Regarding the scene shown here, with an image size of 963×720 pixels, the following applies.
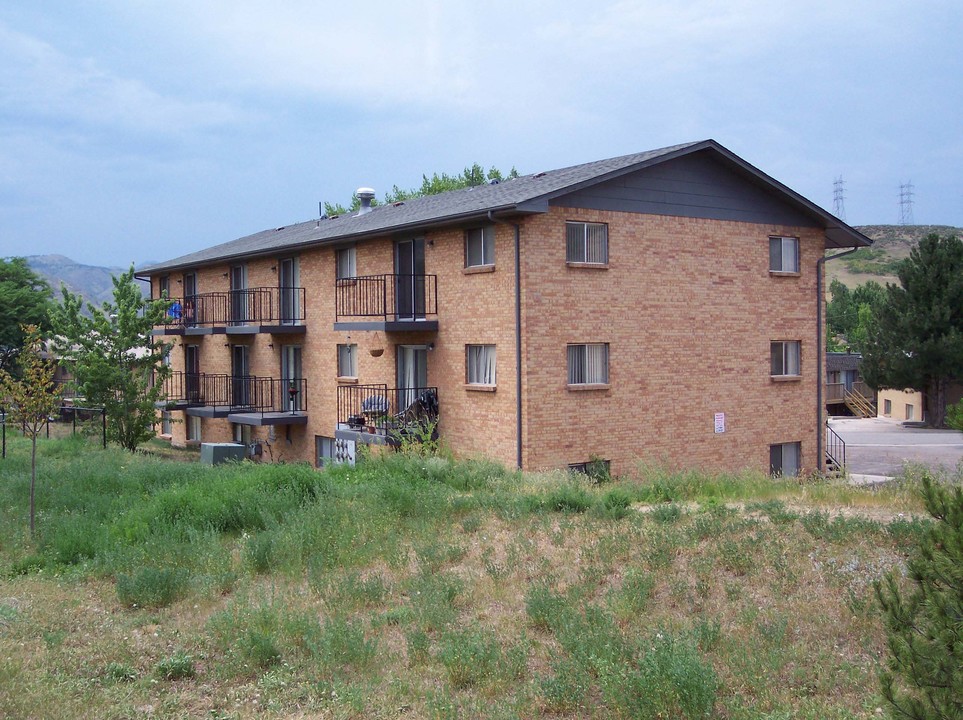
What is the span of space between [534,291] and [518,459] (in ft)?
11.4

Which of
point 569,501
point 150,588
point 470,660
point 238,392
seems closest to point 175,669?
point 150,588

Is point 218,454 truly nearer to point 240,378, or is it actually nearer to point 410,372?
point 410,372

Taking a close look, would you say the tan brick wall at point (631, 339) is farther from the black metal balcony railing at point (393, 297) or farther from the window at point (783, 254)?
the black metal balcony railing at point (393, 297)

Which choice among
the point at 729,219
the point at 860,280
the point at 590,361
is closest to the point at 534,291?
the point at 590,361

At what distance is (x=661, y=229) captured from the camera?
21.0 m

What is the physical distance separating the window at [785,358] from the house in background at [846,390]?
35.4 m

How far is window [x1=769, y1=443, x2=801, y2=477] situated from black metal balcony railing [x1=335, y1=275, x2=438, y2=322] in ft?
31.0

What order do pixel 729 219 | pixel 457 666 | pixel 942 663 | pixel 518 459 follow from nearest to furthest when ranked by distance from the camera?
pixel 942 663 → pixel 457 666 → pixel 518 459 → pixel 729 219

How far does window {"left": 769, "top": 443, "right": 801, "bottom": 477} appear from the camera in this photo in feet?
76.6

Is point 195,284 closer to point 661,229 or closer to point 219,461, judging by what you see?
point 219,461

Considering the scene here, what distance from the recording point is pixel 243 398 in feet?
99.1

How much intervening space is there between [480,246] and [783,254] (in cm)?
845

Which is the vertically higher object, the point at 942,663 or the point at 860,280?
the point at 860,280

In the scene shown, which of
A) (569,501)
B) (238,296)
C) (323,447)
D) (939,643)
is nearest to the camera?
(939,643)
